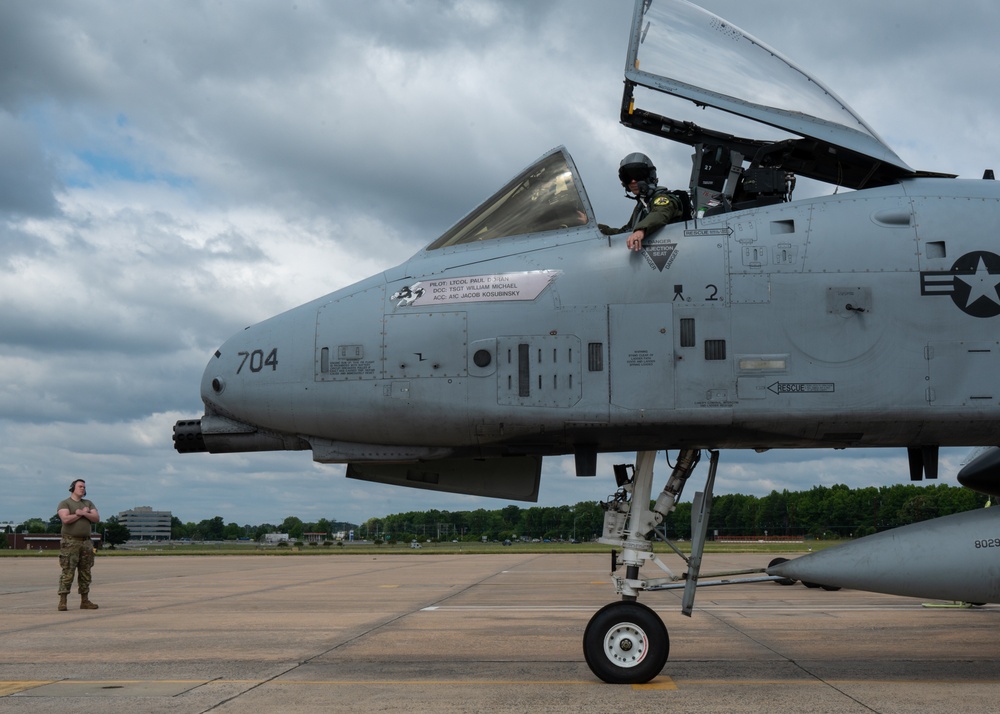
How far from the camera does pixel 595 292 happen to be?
7148mm

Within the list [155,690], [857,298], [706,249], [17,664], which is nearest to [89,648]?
[17,664]

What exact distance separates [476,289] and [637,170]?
1.77 metres

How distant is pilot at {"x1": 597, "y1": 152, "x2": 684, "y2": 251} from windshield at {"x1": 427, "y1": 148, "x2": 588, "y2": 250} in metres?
0.37

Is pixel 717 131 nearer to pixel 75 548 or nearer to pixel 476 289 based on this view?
pixel 476 289

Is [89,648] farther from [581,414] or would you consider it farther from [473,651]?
[581,414]

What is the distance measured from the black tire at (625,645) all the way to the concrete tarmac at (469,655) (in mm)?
127

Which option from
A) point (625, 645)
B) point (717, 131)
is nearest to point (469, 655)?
point (625, 645)

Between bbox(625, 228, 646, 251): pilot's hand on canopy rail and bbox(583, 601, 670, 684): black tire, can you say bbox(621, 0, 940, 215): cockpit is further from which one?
bbox(583, 601, 670, 684): black tire

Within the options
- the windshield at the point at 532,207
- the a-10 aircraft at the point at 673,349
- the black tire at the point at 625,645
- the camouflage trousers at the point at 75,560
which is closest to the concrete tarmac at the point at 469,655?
the black tire at the point at 625,645

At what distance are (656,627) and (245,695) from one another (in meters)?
3.06

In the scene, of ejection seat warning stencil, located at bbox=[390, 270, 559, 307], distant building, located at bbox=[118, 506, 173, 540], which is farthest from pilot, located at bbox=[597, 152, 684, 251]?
distant building, located at bbox=[118, 506, 173, 540]

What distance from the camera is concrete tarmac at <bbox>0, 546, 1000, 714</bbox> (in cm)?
632

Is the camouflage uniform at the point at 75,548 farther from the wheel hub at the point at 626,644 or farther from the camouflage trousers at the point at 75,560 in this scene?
the wheel hub at the point at 626,644

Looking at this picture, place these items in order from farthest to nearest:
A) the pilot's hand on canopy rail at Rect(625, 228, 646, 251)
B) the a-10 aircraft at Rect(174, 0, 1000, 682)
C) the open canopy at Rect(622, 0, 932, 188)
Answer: the open canopy at Rect(622, 0, 932, 188) → the pilot's hand on canopy rail at Rect(625, 228, 646, 251) → the a-10 aircraft at Rect(174, 0, 1000, 682)
